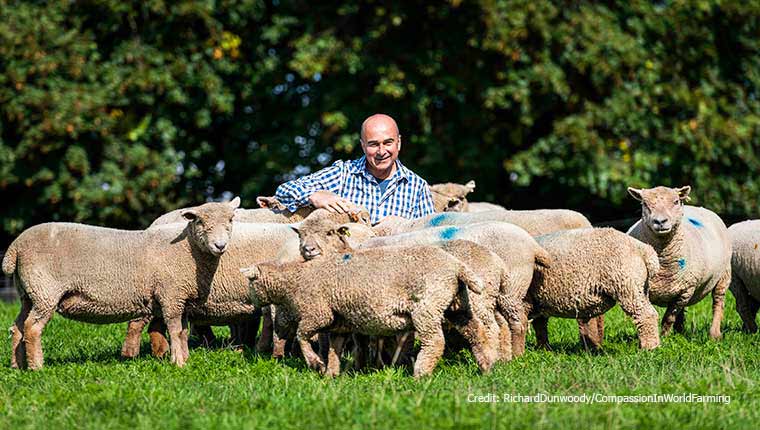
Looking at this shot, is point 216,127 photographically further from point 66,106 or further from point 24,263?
point 24,263

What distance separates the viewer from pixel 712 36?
1847 centimetres

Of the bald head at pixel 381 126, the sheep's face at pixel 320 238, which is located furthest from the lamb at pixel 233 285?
the bald head at pixel 381 126

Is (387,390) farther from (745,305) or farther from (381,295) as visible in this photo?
(745,305)

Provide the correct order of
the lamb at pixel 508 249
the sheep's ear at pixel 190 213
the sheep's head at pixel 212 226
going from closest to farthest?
the lamb at pixel 508 249
the sheep's head at pixel 212 226
the sheep's ear at pixel 190 213

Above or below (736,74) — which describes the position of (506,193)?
below

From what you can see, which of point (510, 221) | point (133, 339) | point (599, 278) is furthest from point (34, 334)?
point (599, 278)

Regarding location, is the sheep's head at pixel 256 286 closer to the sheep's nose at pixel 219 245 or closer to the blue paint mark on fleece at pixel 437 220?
the sheep's nose at pixel 219 245

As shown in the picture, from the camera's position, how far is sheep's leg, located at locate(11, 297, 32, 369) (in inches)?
321

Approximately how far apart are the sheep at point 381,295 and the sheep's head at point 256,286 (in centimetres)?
1

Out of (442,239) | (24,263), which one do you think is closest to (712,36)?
(442,239)

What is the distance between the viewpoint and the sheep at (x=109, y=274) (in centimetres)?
802

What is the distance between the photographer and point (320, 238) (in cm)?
741

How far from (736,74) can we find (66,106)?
37.7 ft

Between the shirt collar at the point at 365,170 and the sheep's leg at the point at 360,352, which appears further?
the shirt collar at the point at 365,170
